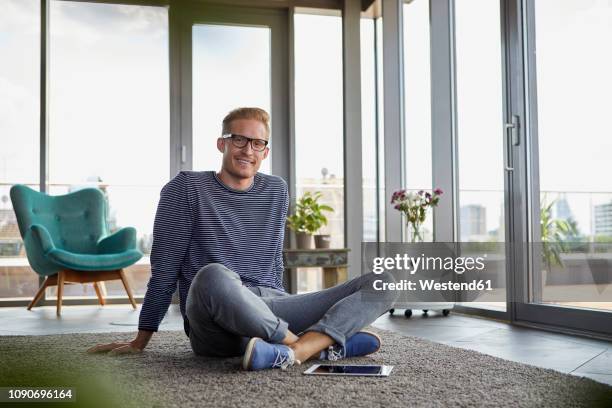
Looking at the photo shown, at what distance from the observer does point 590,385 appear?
1.78 m

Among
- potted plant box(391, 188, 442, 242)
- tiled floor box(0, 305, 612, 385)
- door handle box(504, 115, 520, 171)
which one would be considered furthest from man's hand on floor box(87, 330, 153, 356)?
potted plant box(391, 188, 442, 242)

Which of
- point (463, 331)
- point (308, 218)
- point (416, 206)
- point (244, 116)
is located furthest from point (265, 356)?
point (308, 218)

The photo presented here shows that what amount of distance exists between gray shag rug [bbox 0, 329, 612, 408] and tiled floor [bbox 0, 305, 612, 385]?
0.77 ft

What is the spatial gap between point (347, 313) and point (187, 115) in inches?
150

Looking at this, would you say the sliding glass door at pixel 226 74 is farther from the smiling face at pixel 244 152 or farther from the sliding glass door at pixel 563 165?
the smiling face at pixel 244 152

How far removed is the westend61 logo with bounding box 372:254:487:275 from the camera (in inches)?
163

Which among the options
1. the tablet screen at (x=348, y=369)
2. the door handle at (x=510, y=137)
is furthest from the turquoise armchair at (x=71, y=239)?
the tablet screen at (x=348, y=369)

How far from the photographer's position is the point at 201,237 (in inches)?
86.6

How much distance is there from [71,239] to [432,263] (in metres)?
2.76

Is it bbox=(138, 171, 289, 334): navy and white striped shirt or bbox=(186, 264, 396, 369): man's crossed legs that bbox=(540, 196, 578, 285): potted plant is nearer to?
bbox=(186, 264, 396, 369): man's crossed legs

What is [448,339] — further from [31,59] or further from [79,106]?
[31,59]

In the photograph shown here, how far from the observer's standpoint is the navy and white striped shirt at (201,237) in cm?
218

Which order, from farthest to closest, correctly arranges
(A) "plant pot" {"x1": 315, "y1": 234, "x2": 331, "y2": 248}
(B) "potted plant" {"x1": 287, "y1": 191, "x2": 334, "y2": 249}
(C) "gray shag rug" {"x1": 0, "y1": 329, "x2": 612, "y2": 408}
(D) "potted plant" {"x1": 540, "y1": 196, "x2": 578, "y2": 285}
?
(B) "potted plant" {"x1": 287, "y1": 191, "x2": 334, "y2": 249} → (A) "plant pot" {"x1": 315, "y1": 234, "x2": 331, "y2": 248} → (D) "potted plant" {"x1": 540, "y1": 196, "x2": 578, "y2": 285} → (C) "gray shag rug" {"x1": 0, "y1": 329, "x2": 612, "y2": 408}

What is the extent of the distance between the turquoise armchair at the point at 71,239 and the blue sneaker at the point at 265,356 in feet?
9.52
